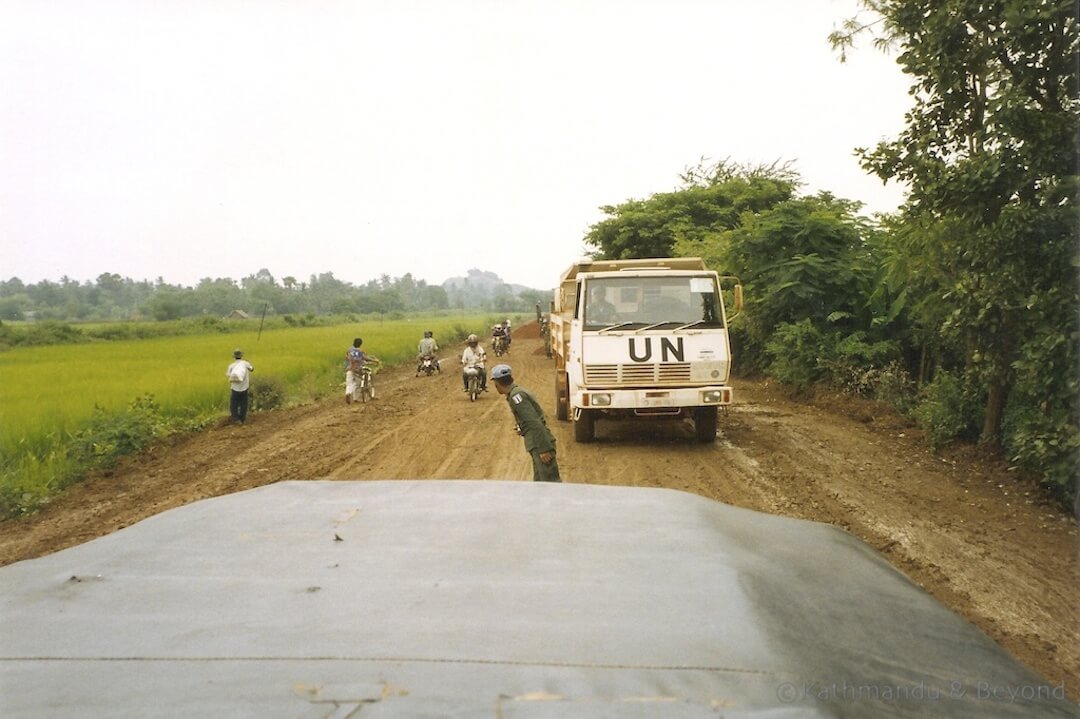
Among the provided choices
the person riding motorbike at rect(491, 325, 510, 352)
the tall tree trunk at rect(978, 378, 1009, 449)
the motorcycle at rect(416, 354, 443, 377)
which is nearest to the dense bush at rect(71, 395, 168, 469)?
the motorcycle at rect(416, 354, 443, 377)

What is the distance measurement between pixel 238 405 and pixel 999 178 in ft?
39.6

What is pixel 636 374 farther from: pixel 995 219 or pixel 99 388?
pixel 99 388

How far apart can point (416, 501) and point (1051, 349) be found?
20.6ft

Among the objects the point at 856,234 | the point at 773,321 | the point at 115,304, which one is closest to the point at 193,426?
the point at 773,321

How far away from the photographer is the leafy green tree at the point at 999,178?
22.1ft

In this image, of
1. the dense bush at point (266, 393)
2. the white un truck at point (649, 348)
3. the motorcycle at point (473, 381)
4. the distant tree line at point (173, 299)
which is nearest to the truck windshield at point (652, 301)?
the white un truck at point (649, 348)

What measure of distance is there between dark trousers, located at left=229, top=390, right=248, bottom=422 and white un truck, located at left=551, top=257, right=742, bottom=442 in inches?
251

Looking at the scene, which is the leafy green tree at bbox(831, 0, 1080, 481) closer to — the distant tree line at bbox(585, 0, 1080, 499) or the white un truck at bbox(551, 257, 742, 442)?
the distant tree line at bbox(585, 0, 1080, 499)

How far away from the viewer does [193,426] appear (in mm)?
13258

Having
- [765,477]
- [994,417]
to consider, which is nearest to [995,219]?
A: [994,417]

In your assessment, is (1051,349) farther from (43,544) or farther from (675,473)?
(43,544)

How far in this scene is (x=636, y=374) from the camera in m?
10.1

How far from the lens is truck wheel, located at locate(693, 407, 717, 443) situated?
419 inches

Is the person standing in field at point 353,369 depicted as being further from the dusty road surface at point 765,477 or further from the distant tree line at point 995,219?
the distant tree line at point 995,219
